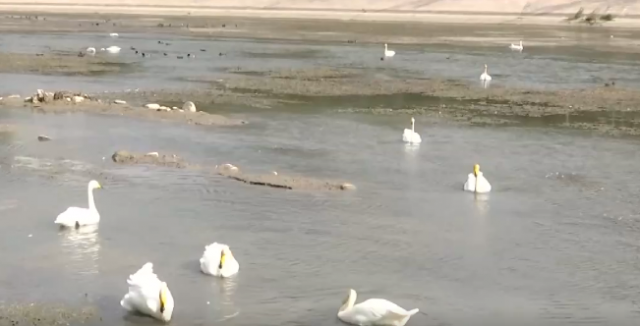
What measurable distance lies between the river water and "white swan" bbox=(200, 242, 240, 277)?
0.12m

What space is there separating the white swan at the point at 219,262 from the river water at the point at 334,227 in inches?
4.9

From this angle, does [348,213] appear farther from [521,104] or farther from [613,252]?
[521,104]

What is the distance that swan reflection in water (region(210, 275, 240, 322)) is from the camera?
395 inches

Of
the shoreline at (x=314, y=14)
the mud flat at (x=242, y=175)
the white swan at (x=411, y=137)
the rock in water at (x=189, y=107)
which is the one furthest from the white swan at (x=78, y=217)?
the shoreline at (x=314, y=14)

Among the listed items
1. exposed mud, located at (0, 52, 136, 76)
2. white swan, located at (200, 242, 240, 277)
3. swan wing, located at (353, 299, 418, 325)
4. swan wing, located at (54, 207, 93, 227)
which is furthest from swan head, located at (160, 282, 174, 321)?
exposed mud, located at (0, 52, 136, 76)

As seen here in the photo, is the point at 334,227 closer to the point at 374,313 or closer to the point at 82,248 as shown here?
the point at 82,248

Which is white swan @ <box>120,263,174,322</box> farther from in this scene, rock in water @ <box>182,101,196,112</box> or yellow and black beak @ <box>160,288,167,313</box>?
rock in water @ <box>182,101,196,112</box>

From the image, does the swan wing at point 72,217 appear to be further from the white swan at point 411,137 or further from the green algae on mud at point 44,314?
the white swan at point 411,137

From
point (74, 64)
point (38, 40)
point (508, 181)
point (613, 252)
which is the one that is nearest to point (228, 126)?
point (508, 181)

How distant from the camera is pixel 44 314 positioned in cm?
984

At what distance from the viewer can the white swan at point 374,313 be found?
9598 mm

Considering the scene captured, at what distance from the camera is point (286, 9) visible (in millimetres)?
72125

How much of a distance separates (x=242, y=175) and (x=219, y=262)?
526 centimetres

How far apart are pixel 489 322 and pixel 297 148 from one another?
30.3ft
